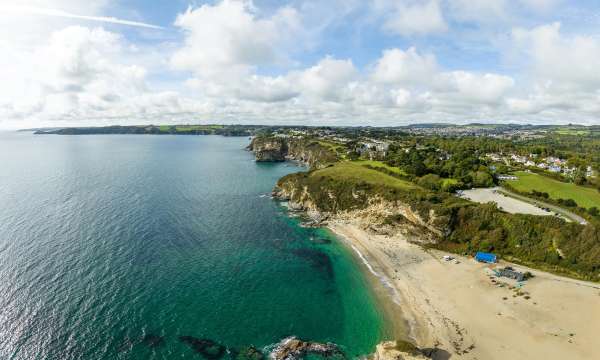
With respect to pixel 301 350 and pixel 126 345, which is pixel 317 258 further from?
pixel 126 345

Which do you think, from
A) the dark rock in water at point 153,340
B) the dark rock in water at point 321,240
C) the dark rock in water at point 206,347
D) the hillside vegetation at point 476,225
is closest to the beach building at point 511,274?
the hillside vegetation at point 476,225

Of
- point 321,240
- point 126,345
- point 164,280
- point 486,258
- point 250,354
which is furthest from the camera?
point 321,240

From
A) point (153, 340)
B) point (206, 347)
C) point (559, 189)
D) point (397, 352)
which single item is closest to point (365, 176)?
point (559, 189)

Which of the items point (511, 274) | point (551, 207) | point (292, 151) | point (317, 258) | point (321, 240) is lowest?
point (317, 258)

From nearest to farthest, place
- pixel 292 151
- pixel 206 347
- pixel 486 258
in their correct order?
pixel 206 347
pixel 486 258
pixel 292 151

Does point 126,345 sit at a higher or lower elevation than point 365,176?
lower

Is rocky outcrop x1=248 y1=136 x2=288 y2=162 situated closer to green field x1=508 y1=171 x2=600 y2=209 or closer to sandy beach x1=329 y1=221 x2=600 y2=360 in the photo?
green field x1=508 y1=171 x2=600 y2=209

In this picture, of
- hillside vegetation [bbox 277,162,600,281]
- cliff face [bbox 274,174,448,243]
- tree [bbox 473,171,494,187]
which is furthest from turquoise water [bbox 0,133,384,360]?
tree [bbox 473,171,494,187]

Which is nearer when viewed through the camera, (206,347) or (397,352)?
(397,352)
